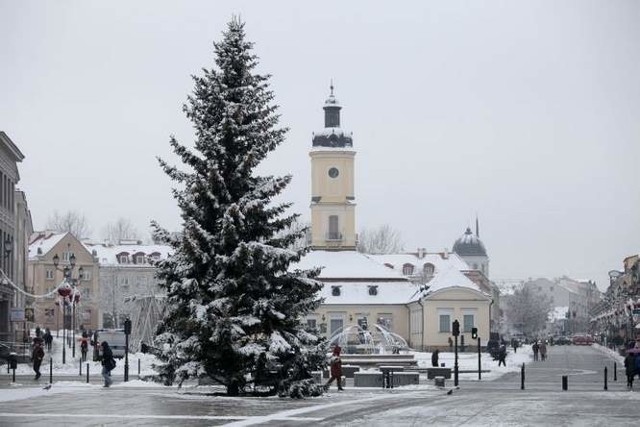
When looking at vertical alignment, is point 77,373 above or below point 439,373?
below

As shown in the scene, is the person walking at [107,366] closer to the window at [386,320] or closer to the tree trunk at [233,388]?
the tree trunk at [233,388]

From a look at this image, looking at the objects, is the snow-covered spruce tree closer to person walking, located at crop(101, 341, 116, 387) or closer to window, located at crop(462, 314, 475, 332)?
person walking, located at crop(101, 341, 116, 387)

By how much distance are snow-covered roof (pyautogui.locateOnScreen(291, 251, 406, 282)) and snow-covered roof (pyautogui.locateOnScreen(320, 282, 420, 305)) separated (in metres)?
0.63

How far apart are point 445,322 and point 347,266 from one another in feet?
41.1

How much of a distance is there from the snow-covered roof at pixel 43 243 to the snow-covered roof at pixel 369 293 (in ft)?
122

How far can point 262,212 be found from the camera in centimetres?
3403

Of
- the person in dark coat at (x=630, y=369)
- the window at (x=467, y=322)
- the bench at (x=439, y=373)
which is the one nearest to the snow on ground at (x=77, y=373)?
the bench at (x=439, y=373)

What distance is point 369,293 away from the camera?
106 m

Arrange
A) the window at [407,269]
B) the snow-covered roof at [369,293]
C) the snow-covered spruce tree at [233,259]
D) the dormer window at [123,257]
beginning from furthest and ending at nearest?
the window at [407,269]
the dormer window at [123,257]
the snow-covered roof at [369,293]
the snow-covered spruce tree at [233,259]

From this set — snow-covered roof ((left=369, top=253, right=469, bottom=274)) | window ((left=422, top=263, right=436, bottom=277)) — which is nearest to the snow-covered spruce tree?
snow-covered roof ((left=369, top=253, right=469, bottom=274))

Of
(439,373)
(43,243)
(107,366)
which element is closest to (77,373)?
(107,366)

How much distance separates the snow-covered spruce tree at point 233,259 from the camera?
3303 cm

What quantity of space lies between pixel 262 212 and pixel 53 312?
9164 cm

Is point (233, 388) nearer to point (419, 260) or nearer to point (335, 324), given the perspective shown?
point (335, 324)
